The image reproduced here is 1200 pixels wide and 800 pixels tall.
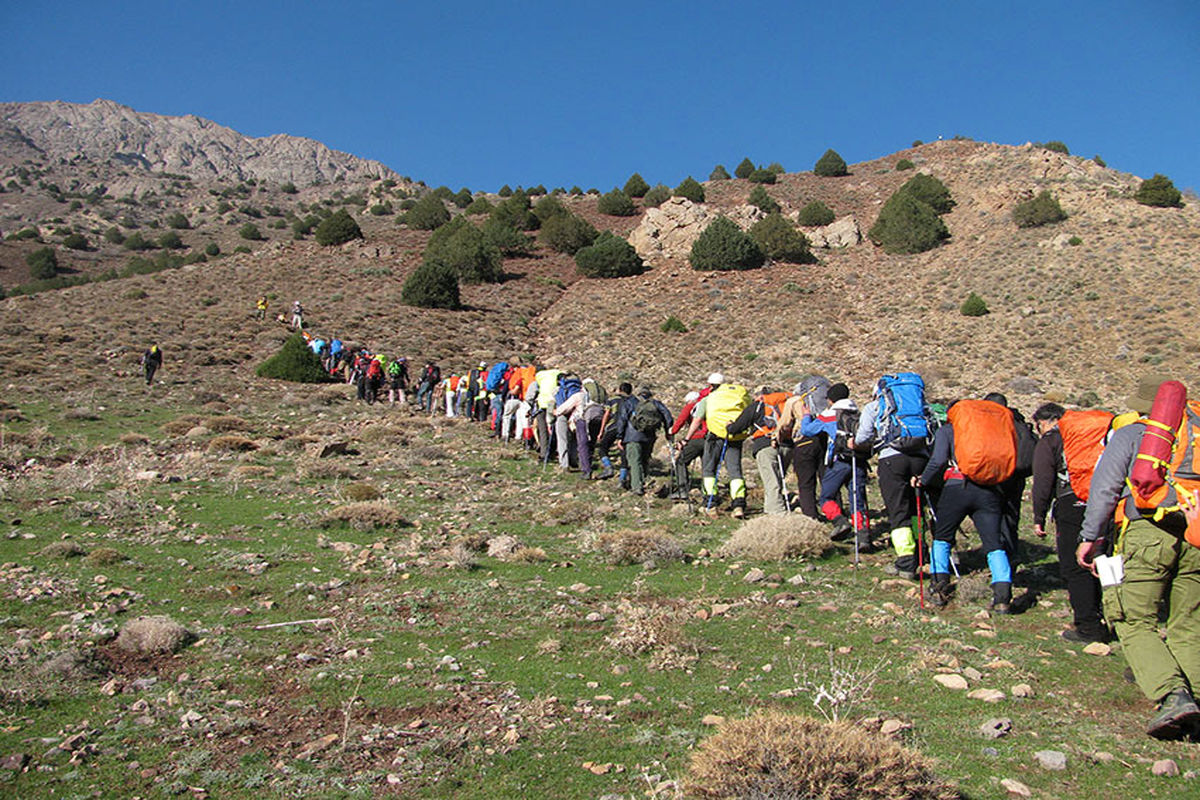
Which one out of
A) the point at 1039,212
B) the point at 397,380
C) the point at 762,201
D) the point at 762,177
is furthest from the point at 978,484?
the point at 762,177

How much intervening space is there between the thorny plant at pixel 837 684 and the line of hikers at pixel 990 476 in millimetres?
1435

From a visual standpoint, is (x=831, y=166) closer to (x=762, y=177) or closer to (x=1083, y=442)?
(x=762, y=177)

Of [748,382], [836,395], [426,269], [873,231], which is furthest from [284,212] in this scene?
[836,395]

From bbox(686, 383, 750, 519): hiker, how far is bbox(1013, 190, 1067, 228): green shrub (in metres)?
43.3

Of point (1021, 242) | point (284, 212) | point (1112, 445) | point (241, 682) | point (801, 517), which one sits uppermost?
point (284, 212)

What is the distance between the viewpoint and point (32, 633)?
5.52m

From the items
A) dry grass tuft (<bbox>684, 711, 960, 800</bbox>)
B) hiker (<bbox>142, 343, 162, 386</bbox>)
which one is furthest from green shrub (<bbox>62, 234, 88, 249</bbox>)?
dry grass tuft (<bbox>684, 711, 960, 800</bbox>)

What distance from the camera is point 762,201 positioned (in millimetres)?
60250

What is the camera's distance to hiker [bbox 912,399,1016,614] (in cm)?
636

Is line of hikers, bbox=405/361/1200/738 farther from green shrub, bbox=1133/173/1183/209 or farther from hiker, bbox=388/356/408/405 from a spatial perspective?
green shrub, bbox=1133/173/1183/209

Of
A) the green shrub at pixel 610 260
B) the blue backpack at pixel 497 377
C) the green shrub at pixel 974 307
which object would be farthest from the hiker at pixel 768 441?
the green shrub at pixel 610 260

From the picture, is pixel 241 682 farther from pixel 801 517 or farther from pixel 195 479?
pixel 195 479

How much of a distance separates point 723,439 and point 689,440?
0.71 meters

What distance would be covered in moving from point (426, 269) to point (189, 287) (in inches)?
571
